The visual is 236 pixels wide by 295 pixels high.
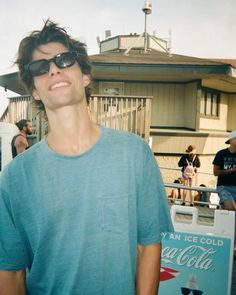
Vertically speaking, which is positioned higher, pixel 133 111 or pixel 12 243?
pixel 133 111

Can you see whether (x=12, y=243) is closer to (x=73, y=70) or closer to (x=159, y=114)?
(x=73, y=70)

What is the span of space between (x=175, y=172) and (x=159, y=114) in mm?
2582

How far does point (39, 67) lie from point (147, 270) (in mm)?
1300

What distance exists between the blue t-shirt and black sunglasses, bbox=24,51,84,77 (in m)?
0.51

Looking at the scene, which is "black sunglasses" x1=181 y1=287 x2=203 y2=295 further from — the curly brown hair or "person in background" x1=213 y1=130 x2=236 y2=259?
"person in background" x1=213 y1=130 x2=236 y2=259

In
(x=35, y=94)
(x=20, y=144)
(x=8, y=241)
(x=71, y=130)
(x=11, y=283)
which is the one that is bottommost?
(x=11, y=283)

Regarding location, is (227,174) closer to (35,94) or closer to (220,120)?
(35,94)

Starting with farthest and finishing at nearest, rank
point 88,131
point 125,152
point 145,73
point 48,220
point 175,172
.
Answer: point 175,172, point 145,73, point 88,131, point 125,152, point 48,220

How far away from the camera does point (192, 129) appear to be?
12445 millimetres

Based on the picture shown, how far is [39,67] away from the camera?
5.70 ft

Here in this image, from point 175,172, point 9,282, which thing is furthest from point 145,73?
point 9,282

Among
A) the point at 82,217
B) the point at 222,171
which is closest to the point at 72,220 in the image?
the point at 82,217

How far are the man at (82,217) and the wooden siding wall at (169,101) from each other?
10955mm

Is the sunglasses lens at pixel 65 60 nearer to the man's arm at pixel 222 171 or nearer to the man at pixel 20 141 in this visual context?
the man's arm at pixel 222 171
